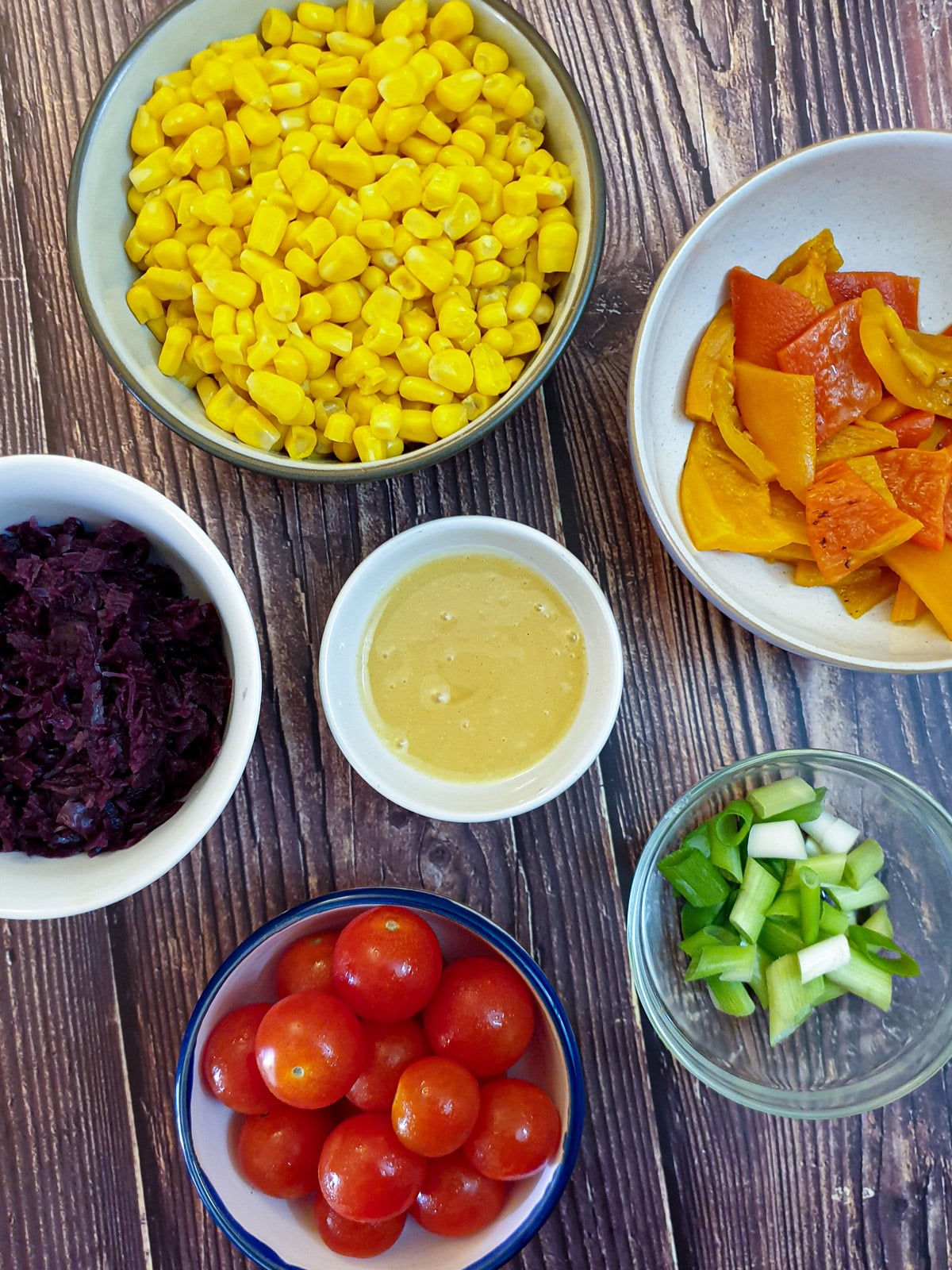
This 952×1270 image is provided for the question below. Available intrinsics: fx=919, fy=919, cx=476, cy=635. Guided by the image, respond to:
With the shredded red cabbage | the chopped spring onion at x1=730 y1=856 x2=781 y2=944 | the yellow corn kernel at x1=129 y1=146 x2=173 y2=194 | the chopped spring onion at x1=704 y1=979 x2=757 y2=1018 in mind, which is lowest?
the chopped spring onion at x1=704 y1=979 x2=757 y2=1018

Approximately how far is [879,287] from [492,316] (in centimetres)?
73

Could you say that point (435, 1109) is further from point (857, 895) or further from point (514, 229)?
point (514, 229)

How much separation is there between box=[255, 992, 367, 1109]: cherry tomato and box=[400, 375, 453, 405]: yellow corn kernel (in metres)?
1.03

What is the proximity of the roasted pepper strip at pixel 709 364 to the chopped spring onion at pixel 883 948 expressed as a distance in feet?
3.27

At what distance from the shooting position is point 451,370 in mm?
1527

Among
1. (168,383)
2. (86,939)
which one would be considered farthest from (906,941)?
(168,383)

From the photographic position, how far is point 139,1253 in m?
1.80

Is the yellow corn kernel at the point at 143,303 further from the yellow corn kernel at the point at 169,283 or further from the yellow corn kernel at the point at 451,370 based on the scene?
the yellow corn kernel at the point at 451,370

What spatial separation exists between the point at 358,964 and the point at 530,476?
3.13 feet

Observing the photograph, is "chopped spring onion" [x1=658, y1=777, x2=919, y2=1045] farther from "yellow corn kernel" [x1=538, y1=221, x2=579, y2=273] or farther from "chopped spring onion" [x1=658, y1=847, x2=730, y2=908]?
"yellow corn kernel" [x1=538, y1=221, x2=579, y2=273]

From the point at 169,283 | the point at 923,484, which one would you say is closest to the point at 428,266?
the point at 169,283

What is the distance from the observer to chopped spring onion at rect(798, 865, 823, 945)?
165 cm

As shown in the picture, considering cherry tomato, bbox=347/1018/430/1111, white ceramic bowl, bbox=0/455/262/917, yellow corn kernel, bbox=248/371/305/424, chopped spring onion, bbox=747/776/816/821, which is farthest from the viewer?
chopped spring onion, bbox=747/776/816/821

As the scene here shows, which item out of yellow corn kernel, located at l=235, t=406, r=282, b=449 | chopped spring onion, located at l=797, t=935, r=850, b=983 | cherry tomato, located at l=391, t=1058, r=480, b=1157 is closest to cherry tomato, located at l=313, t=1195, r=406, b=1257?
cherry tomato, located at l=391, t=1058, r=480, b=1157
